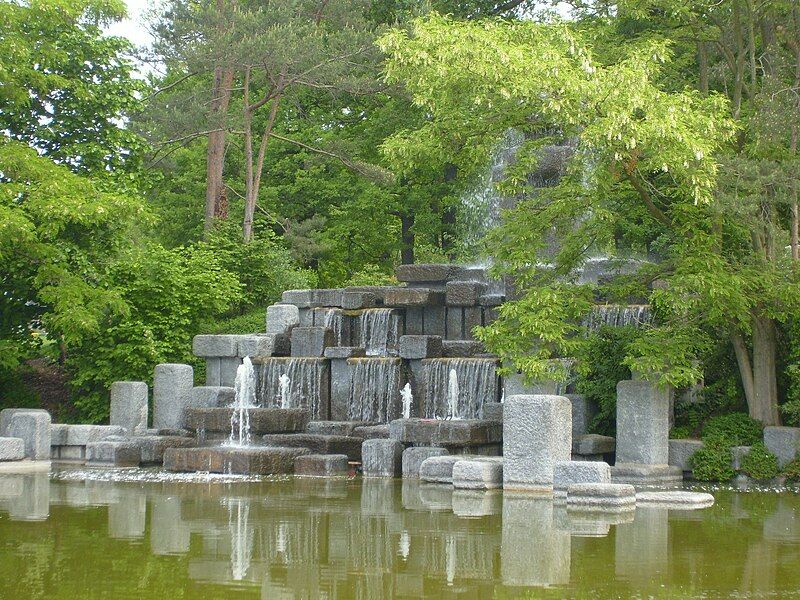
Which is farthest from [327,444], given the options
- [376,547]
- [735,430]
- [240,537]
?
[376,547]

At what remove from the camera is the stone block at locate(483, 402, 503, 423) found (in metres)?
19.3

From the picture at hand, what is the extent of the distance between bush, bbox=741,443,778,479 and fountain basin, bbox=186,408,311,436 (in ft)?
25.2

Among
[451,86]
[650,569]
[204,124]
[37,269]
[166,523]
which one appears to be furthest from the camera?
[204,124]

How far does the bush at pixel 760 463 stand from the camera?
17781mm

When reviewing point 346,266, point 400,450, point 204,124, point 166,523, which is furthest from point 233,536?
point 346,266

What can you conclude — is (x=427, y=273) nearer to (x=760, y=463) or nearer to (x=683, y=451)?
(x=683, y=451)

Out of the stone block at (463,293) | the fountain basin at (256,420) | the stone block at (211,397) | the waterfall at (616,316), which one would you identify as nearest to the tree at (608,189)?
the waterfall at (616,316)

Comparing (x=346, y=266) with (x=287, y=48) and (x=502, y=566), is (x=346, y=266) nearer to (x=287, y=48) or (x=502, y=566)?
(x=287, y=48)

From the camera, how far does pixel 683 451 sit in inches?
723

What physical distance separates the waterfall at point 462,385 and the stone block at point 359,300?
3.98 meters

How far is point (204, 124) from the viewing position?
32188 millimetres

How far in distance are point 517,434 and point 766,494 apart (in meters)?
3.59

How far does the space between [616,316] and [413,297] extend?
467 cm

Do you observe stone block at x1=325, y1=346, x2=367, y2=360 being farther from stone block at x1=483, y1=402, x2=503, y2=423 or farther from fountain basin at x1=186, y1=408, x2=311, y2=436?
stone block at x1=483, y1=402, x2=503, y2=423
